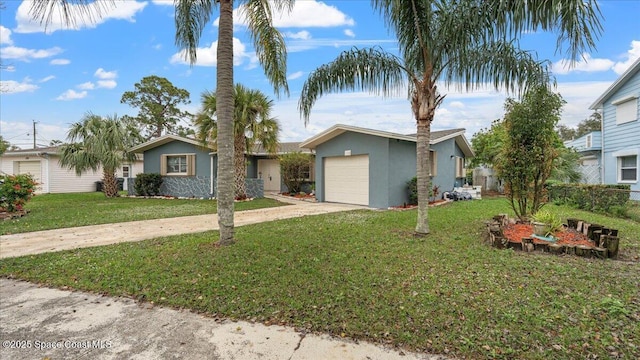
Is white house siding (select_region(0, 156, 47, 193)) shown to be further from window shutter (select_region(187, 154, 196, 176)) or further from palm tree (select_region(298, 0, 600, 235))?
palm tree (select_region(298, 0, 600, 235))

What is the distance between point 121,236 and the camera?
709cm

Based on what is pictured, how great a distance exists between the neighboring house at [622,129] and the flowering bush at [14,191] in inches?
907

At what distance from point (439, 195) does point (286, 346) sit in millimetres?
13374

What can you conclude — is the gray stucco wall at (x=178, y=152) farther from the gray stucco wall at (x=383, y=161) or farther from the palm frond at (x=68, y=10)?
the palm frond at (x=68, y=10)

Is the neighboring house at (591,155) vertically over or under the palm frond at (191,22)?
under

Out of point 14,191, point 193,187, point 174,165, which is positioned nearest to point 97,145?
point 174,165

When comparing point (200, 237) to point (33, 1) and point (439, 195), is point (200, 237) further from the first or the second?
point (439, 195)

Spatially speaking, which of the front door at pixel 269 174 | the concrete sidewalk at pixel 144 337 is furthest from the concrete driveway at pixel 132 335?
the front door at pixel 269 174

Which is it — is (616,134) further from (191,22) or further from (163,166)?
(163,166)

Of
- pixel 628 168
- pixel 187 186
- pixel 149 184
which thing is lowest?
pixel 187 186

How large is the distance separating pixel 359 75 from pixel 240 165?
29.4 feet

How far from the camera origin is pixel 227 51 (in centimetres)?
552

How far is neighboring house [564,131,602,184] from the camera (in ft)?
53.5

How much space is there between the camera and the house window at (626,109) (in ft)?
41.2
